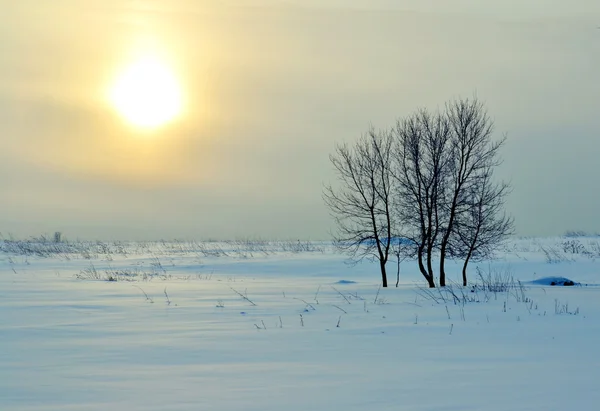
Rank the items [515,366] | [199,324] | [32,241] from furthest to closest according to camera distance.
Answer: [32,241] < [199,324] < [515,366]

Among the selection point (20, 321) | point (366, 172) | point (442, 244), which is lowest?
point (20, 321)

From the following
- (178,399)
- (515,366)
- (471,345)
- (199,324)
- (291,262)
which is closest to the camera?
(178,399)

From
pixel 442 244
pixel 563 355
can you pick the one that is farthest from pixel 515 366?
pixel 442 244

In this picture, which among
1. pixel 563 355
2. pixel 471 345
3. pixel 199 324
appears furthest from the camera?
pixel 199 324

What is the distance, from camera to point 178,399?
504cm

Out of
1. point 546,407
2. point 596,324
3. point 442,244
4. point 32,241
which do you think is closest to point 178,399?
point 546,407

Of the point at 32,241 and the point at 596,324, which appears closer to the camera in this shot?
the point at 596,324

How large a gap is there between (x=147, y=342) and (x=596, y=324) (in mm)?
6935

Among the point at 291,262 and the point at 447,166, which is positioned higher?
the point at 447,166

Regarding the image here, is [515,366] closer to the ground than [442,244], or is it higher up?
closer to the ground

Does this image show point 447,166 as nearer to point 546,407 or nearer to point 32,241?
point 546,407

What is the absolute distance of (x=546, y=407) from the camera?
15.4 ft

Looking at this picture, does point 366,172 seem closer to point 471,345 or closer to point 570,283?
point 570,283

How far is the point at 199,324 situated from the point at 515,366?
5.10m
